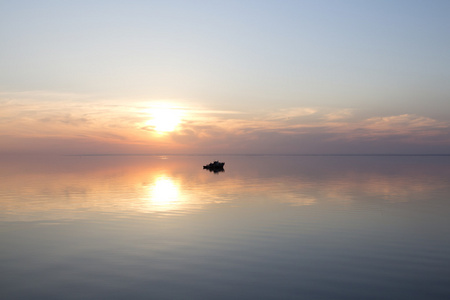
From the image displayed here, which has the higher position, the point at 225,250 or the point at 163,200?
the point at 163,200

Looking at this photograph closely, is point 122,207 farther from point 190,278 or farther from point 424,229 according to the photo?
point 424,229

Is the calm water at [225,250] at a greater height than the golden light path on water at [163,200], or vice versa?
the golden light path on water at [163,200]

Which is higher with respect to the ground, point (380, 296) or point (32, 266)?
point (32, 266)

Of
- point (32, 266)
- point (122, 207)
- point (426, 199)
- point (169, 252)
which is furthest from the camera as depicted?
point (426, 199)

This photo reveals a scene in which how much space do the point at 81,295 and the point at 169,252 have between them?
22.5 feet

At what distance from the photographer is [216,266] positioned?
1822 cm

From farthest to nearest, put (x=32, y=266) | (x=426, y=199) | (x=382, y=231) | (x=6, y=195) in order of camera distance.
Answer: (x=6, y=195) → (x=426, y=199) → (x=382, y=231) → (x=32, y=266)

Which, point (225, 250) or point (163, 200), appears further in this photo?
point (163, 200)

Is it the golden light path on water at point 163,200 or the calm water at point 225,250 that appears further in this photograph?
the golden light path on water at point 163,200

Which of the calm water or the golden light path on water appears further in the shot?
the golden light path on water

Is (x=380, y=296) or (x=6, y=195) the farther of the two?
(x=6, y=195)

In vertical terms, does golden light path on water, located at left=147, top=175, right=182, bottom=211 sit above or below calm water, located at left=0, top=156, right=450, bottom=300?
above

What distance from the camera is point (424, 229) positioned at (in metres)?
26.9

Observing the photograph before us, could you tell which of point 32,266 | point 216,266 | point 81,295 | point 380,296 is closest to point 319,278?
point 380,296
